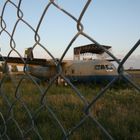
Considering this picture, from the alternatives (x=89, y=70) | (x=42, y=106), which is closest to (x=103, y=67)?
(x=89, y=70)

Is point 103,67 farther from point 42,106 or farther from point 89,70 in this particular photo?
point 42,106

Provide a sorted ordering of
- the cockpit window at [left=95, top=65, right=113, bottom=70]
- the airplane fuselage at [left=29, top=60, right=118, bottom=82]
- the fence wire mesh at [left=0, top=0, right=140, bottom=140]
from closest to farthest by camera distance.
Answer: the fence wire mesh at [left=0, top=0, right=140, bottom=140] → the airplane fuselage at [left=29, top=60, right=118, bottom=82] → the cockpit window at [left=95, top=65, right=113, bottom=70]

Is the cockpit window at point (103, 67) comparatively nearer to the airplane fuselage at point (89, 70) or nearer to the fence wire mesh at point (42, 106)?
the airplane fuselage at point (89, 70)

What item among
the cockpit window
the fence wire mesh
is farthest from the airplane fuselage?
the fence wire mesh

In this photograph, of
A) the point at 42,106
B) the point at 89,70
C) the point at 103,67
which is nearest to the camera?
the point at 42,106

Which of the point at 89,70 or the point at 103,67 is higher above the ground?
the point at 103,67

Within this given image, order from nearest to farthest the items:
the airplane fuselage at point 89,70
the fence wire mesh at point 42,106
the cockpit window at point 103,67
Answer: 1. the fence wire mesh at point 42,106
2. the airplane fuselage at point 89,70
3. the cockpit window at point 103,67

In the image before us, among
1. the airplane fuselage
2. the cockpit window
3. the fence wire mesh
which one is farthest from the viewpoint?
the cockpit window

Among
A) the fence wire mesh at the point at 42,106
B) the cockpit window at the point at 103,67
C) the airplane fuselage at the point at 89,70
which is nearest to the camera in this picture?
the fence wire mesh at the point at 42,106

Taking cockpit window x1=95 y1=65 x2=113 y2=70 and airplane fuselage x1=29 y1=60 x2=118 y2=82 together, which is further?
cockpit window x1=95 y1=65 x2=113 y2=70

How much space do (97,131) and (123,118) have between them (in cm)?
74

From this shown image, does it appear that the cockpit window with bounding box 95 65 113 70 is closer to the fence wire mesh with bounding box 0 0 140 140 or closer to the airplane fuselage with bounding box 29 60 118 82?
the airplane fuselage with bounding box 29 60 118 82

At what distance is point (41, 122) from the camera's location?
337cm

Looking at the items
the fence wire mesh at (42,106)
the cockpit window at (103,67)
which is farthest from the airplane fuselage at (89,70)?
the fence wire mesh at (42,106)
